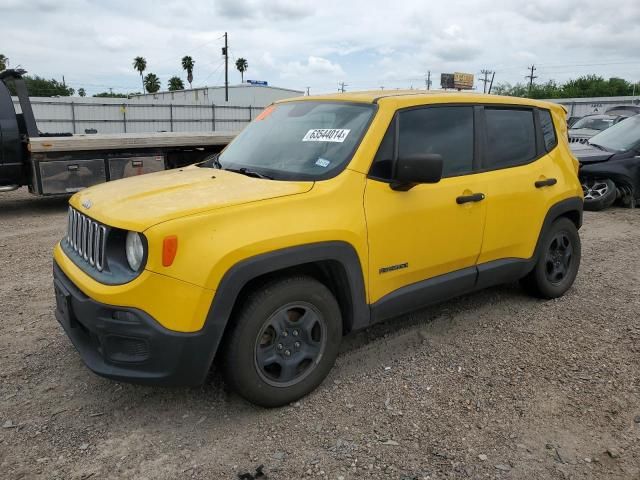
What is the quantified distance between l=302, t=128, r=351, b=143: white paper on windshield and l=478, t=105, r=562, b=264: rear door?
1.18 m

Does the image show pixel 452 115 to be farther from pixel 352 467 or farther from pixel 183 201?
pixel 352 467

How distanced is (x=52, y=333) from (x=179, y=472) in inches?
79.6

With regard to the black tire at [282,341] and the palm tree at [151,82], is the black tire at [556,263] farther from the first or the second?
the palm tree at [151,82]

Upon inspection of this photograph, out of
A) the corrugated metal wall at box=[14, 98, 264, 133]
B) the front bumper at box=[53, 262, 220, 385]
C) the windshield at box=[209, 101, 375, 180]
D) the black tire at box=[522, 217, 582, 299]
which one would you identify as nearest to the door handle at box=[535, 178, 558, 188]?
the black tire at box=[522, 217, 582, 299]

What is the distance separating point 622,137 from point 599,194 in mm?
1321

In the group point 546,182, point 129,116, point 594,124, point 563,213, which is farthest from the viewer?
point 129,116

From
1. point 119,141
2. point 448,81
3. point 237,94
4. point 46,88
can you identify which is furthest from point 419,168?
point 46,88

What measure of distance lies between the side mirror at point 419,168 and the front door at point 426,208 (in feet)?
0.51

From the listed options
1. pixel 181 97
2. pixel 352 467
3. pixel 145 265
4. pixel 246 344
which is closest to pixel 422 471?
pixel 352 467

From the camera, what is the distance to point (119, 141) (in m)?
9.23

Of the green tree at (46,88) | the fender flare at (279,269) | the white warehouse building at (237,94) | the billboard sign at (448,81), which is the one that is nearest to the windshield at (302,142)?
the fender flare at (279,269)

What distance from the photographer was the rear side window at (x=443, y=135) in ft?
11.7

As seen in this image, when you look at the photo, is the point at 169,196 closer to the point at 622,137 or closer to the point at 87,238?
the point at 87,238

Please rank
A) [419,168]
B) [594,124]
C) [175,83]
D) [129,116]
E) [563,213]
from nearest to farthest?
[419,168] < [563,213] < [594,124] < [129,116] < [175,83]
